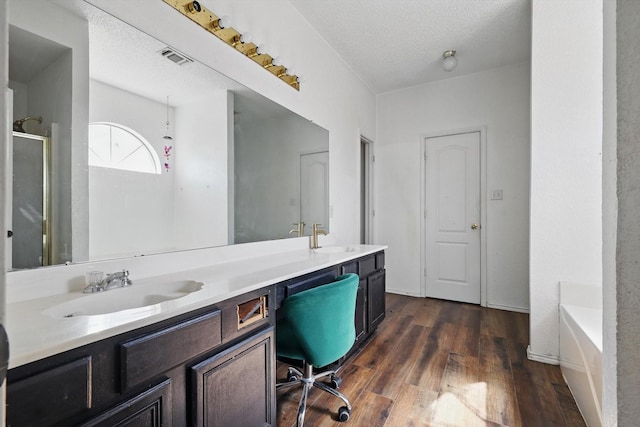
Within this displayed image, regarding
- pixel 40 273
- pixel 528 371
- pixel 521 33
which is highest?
pixel 521 33

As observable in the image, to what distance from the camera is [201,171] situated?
162 centimetres

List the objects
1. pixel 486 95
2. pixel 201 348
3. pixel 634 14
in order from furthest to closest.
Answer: pixel 486 95, pixel 201 348, pixel 634 14

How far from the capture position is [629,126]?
393mm

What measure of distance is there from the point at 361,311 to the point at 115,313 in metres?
1.73

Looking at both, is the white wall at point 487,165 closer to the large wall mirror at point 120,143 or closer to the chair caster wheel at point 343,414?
the large wall mirror at point 120,143

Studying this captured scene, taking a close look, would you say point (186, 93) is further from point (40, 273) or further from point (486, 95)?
point (486, 95)

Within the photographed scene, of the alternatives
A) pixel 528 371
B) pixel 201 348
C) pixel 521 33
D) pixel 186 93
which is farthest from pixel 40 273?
pixel 521 33

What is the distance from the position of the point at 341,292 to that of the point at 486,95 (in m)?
3.20

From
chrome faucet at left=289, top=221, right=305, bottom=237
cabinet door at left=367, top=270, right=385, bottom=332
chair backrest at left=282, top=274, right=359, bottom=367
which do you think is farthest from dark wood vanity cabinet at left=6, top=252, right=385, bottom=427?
cabinet door at left=367, top=270, right=385, bottom=332

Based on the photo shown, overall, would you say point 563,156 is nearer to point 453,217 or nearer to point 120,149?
Answer: point 453,217

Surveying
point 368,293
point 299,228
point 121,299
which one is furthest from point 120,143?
point 368,293

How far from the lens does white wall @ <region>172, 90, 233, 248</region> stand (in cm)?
151

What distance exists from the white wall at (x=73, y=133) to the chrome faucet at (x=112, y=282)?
139 millimetres

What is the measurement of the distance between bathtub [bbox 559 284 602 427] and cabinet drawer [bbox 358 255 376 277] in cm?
130
